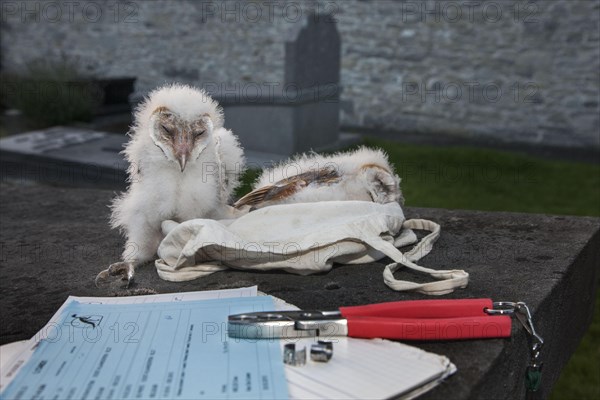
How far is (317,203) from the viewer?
165 cm

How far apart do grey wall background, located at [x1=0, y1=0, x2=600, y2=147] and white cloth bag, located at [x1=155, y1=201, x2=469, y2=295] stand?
458 centimetres

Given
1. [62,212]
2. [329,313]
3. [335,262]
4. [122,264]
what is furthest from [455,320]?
[62,212]

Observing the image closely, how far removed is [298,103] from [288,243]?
13.9 feet

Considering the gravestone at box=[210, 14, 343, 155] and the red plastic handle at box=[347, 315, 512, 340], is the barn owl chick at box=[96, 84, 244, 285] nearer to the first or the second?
the red plastic handle at box=[347, 315, 512, 340]

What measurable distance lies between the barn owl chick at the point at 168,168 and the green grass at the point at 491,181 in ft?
9.81

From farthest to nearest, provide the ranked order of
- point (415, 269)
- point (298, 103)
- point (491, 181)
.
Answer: point (298, 103) < point (491, 181) < point (415, 269)

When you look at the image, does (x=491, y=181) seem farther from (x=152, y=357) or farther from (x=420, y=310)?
(x=152, y=357)

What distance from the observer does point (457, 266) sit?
1.58 meters

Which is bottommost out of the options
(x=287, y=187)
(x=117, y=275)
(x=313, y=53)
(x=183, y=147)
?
(x=117, y=275)

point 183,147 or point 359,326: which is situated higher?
point 183,147

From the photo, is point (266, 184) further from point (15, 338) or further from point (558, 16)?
point (558, 16)

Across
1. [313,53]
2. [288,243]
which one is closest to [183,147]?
[288,243]

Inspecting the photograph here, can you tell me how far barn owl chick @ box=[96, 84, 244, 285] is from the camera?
5.13 ft

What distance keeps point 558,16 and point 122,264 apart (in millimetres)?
6317
